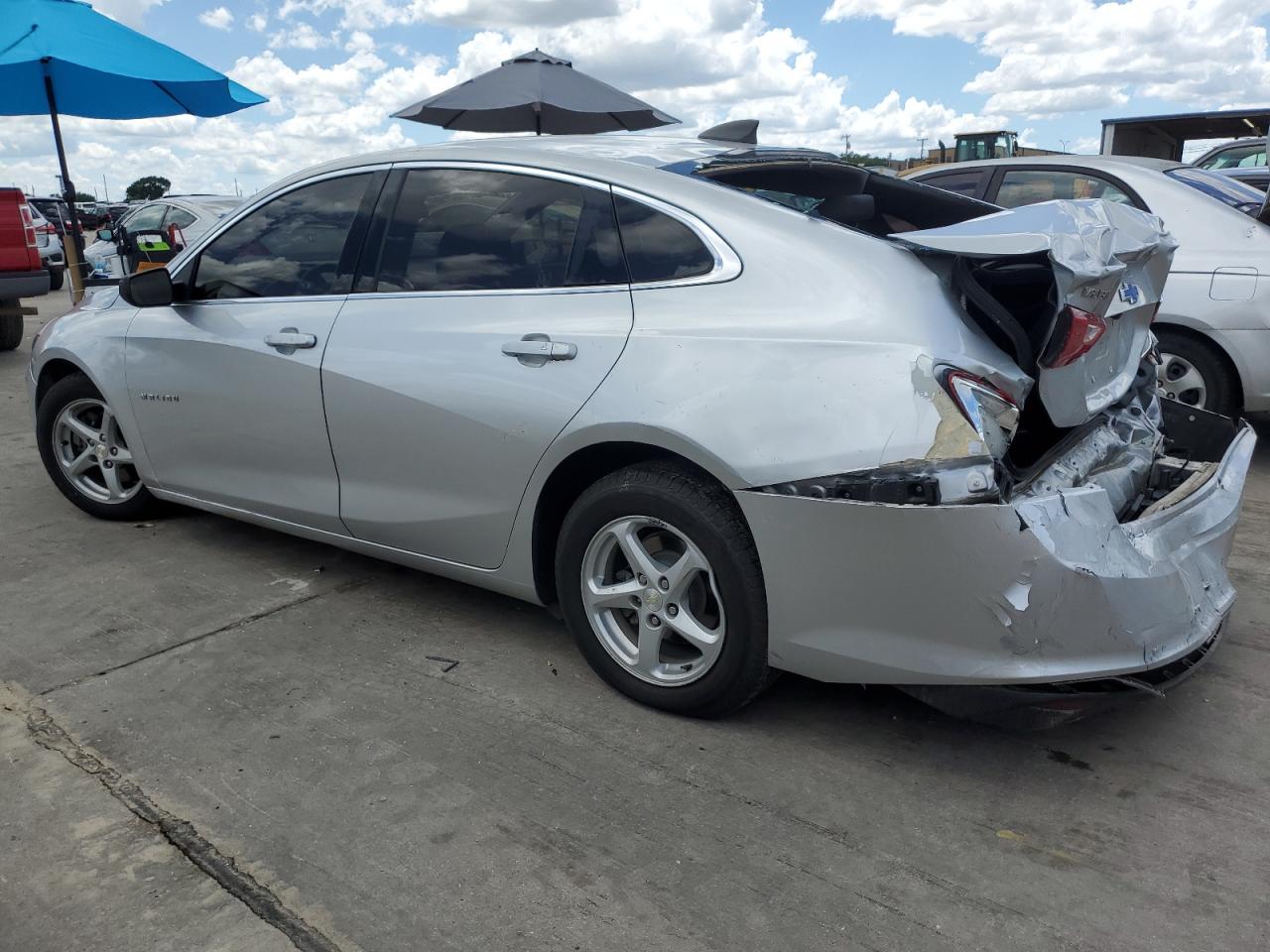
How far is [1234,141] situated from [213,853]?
45.8 feet

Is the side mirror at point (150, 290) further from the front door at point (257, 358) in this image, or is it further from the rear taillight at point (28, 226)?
the rear taillight at point (28, 226)

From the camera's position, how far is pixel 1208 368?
548 centimetres

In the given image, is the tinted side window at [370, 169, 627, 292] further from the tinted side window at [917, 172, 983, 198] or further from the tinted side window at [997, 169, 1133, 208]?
the tinted side window at [917, 172, 983, 198]

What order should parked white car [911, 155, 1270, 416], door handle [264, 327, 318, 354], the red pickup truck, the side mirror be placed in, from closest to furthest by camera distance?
1. door handle [264, 327, 318, 354]
2. the side mirror
3. parked white car [911, 155, 1270, 416]
4. the red pickup truck

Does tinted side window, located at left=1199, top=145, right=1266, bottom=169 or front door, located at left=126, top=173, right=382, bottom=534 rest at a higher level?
tinted side window, located at left=1199, top=145, right=1266, bottom=169

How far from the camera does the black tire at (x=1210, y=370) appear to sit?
5448mm

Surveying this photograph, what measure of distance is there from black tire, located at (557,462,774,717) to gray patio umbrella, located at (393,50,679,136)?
772cm

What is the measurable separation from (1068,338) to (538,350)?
57.0 inches

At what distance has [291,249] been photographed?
383cm

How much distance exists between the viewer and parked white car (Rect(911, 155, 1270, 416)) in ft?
17.4

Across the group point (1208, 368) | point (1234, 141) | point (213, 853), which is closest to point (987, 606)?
point (213, 853)

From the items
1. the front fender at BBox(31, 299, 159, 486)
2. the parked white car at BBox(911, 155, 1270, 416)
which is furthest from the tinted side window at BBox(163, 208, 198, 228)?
the parked white car at BBox(911, 155, 1270, 416)

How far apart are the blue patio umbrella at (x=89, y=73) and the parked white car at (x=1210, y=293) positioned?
6.06 m

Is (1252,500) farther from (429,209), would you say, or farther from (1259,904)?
(429,209)
